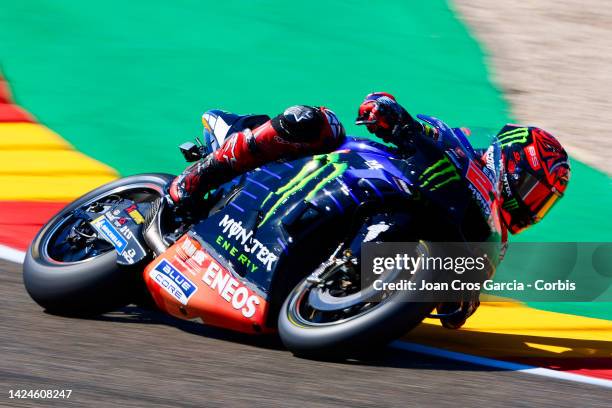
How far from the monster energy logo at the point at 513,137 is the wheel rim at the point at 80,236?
1.91 metres

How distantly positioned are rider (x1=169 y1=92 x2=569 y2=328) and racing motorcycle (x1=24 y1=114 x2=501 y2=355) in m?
0.08

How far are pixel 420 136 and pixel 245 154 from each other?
0.94 metres

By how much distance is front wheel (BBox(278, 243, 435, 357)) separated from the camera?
15.0 ft

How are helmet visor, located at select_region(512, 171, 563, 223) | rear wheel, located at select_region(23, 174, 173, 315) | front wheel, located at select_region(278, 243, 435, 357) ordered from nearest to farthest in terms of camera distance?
front wheel, located at select_region(278, 243, 435, 357) → helmet visor, located at select_region(512, 171, 563, 223) → rear wheel, located at select_region(23, 174, 173, 315)

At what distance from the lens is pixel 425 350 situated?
5.39m

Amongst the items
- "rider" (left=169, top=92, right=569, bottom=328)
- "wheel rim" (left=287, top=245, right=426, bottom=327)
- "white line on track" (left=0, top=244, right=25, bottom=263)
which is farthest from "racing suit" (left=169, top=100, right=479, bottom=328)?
"white line on track" (left=0, top=244, right=25, bottom=263)

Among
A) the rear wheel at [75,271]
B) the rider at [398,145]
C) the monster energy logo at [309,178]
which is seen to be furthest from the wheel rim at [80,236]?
the monster energy logo at [309,178]

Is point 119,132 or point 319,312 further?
point 119,132

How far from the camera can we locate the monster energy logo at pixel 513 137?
17.3ft

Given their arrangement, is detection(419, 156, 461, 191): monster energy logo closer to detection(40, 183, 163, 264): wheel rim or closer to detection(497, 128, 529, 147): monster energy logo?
detection(497, 128, 529, 147): monster energy logo

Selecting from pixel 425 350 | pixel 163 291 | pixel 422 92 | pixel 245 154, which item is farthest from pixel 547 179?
pixel 422 92

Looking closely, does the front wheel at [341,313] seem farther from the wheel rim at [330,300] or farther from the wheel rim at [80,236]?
the wheel rim at [80,236]

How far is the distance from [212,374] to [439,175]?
1.43 m

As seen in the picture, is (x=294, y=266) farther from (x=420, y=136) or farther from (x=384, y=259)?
(x=420, y=136)
